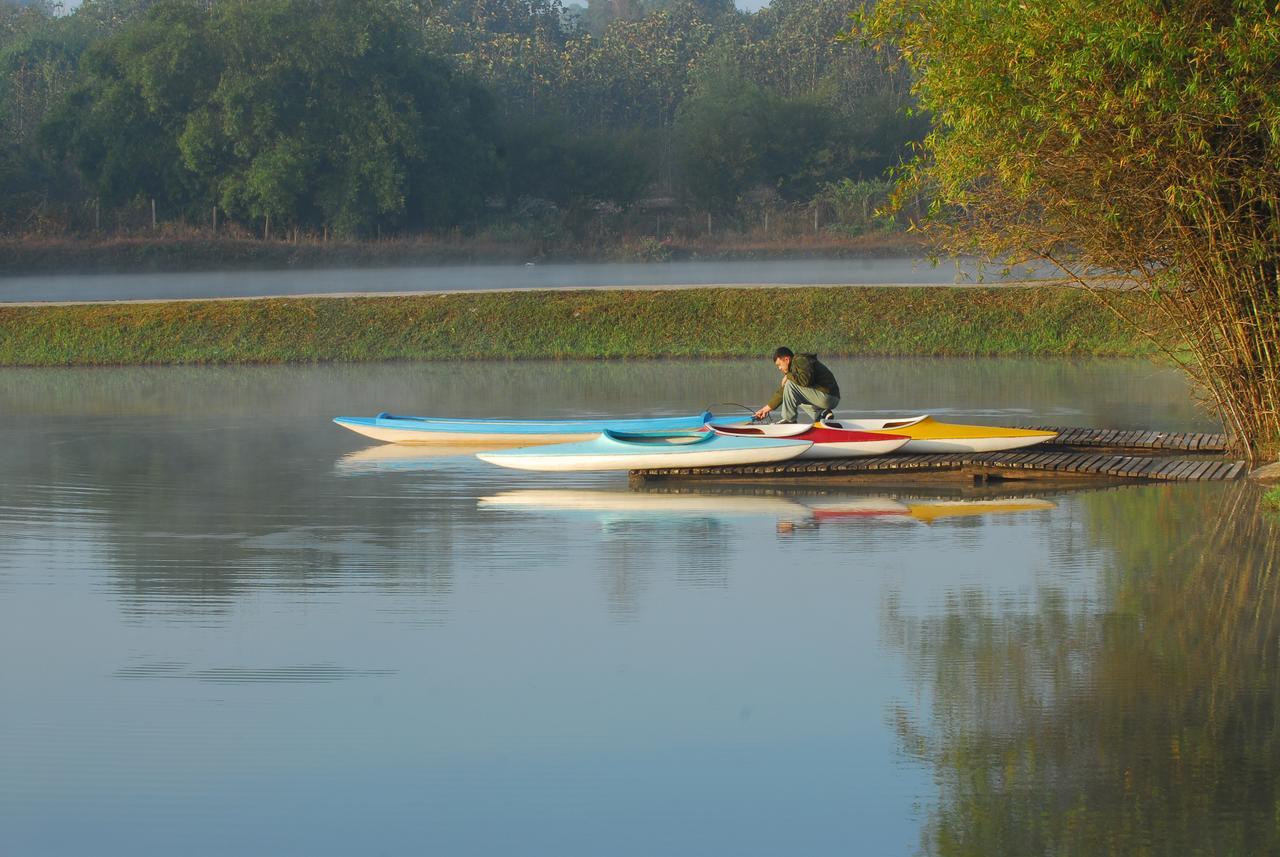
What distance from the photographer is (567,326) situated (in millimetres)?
30578

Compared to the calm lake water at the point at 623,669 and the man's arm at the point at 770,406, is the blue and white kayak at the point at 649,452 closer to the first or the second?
the calm lake water at the point at 623,669

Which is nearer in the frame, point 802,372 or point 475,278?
point 802,372

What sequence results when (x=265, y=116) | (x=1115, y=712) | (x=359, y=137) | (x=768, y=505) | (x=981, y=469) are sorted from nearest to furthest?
(x=1115, y=712), (x=768, y=505), (x=981, y=469), (x=265, y=116), (x=359, y=137)

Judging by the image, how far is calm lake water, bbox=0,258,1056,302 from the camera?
121 feet

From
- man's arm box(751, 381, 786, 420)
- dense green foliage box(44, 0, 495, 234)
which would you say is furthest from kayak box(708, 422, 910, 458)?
dense green foliage box(44, 0, 495, 234)

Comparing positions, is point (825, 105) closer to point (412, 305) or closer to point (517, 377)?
point (412, 305)

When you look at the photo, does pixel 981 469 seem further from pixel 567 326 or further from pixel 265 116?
pixel 265 116

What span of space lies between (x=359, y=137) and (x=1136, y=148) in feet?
124

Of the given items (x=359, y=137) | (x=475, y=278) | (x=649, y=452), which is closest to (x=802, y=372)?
(x=649, y=452)

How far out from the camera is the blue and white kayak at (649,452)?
1595 cm

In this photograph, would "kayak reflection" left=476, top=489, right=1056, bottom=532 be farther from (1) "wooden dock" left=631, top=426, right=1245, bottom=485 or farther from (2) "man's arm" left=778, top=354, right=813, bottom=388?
(2) "man's arm" left=778, top=354, right=813, bottom=388

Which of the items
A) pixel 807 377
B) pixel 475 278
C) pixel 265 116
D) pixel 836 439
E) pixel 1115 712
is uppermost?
pixel 265 116

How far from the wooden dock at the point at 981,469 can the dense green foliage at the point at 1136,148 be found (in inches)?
37.4

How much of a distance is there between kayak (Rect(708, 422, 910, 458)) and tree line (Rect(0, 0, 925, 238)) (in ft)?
113
